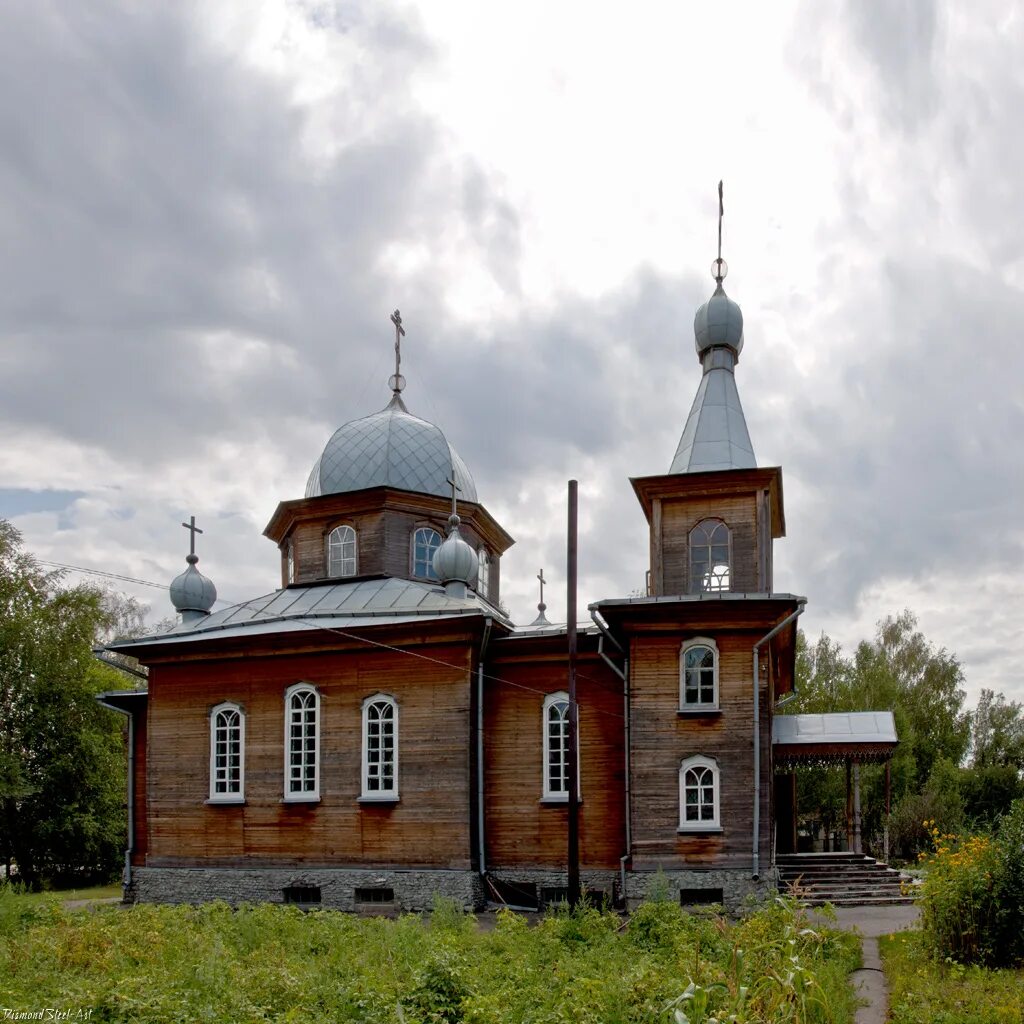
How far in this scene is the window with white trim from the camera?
17375 millimetres

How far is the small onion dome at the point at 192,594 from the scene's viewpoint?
2188 centimetres

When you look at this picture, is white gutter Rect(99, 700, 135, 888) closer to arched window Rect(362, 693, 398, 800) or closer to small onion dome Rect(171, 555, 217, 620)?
small onion dome Rect(171, 555, 217, 620)

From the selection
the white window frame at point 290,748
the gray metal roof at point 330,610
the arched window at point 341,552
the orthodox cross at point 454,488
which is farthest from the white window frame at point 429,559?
the white window frame at point 290,748

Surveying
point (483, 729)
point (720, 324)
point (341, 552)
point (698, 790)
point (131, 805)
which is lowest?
point (131, 805)

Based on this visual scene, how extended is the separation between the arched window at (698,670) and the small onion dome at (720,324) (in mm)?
6195

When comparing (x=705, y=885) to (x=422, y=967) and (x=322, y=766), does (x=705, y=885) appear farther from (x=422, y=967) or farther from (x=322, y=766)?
(x=422, y=967)

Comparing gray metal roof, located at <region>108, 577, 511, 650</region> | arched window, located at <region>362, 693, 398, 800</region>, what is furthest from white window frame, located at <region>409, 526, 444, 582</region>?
arched window, located at <region>362, 693, 398, 800</region>

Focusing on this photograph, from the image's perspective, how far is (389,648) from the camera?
18031 millimetres

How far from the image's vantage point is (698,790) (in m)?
16.3

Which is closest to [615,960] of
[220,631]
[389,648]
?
[389,648]

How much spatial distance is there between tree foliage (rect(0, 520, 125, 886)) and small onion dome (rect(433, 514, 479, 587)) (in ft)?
48.7

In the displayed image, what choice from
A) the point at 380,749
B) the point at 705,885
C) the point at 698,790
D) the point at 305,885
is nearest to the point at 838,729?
the point at 698,790

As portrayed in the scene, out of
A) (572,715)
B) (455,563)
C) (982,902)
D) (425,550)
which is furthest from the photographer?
(425,550)

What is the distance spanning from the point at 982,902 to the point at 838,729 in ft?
30.8
